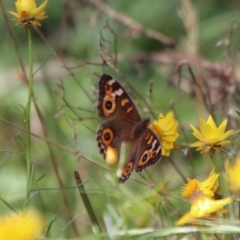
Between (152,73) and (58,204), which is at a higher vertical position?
(152,73)

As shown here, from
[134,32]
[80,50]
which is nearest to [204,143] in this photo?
[134,32]

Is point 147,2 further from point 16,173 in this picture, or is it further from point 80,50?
point 16,173

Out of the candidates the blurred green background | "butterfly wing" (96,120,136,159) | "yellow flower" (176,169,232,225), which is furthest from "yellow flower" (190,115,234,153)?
the blurred green background

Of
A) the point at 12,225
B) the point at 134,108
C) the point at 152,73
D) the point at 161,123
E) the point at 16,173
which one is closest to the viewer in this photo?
the point at 12,225

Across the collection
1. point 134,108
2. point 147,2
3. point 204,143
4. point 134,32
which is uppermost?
point 147,2

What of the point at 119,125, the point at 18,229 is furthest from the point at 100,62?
the point at 18,229

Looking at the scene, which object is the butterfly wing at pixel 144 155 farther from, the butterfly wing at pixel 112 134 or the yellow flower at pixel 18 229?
the yellow flower at pixel 18 229

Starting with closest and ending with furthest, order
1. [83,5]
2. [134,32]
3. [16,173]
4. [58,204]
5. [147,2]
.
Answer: [58,204] → [134,32] → [16,173] → [83,5] → [147,2]

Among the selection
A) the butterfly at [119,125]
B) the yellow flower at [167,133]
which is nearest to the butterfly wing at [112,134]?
the butterfly at [119,125]

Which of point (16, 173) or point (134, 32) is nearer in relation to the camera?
point (134, 32)
